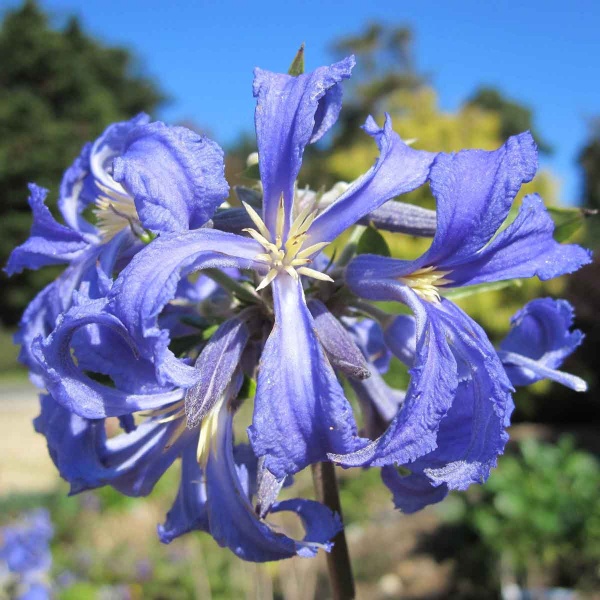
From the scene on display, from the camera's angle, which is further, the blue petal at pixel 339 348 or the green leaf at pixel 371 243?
the green leaf at pixel 371 243

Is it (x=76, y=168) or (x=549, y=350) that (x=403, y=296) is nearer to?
(x=549, y=350)

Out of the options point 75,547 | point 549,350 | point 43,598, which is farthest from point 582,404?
point 549,350

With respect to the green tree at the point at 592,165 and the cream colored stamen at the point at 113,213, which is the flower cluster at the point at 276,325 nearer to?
the cream colored stamen at the point at 113,213

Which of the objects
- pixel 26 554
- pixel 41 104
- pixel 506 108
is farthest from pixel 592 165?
pixel 26 554

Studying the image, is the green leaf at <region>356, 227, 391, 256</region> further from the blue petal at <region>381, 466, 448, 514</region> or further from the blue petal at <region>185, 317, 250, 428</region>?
the blue petal at <region>381, 466, 448, 514</region>

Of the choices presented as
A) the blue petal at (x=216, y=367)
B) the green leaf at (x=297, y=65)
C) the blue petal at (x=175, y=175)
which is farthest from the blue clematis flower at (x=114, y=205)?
the green leaf at (x=297, y=65)

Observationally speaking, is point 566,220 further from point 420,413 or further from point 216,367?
point 216,367
